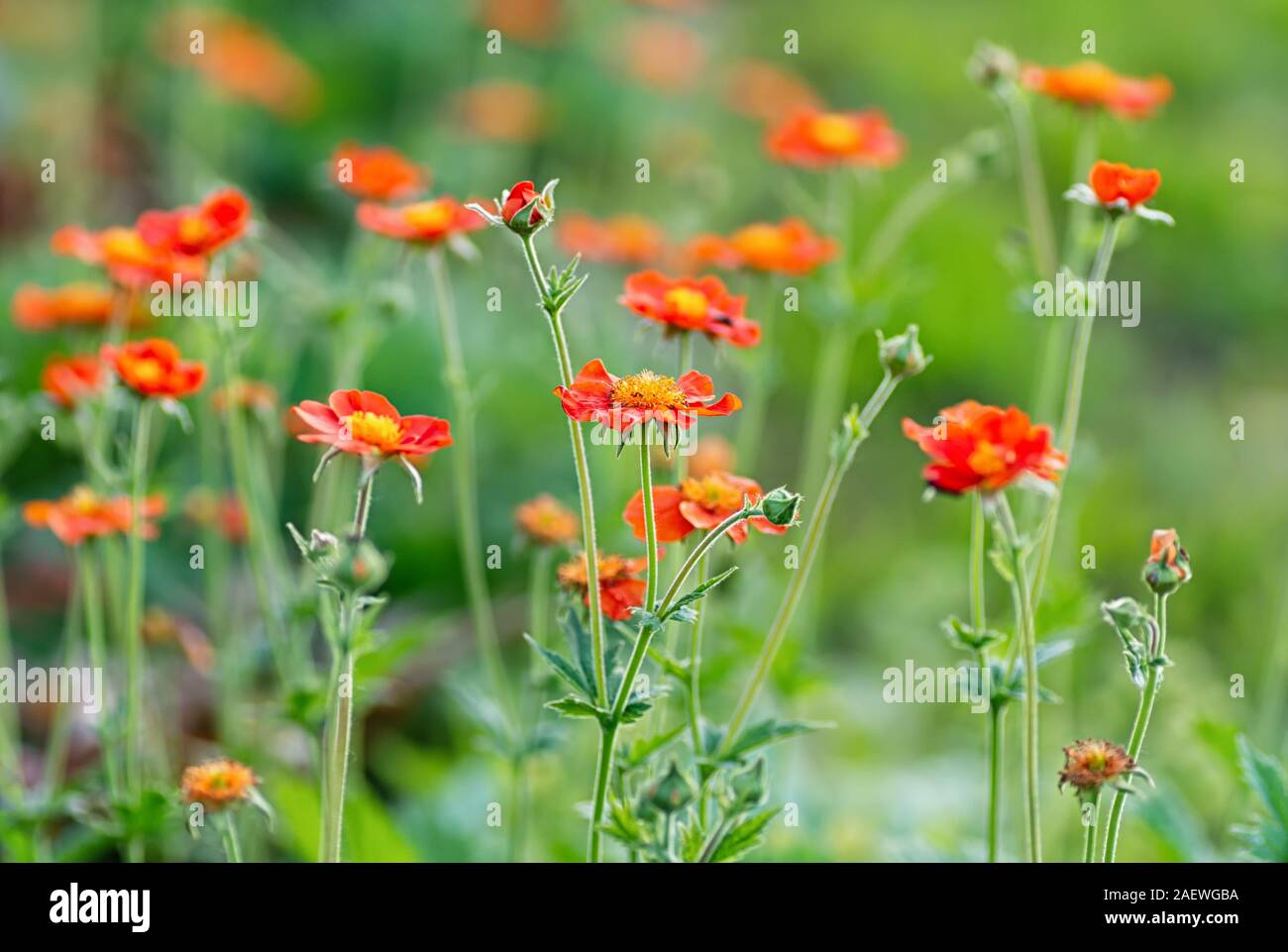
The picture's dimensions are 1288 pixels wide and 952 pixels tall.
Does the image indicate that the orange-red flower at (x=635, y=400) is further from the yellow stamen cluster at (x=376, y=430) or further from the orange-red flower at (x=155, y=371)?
the orange-red flower at (x=155, y=371)

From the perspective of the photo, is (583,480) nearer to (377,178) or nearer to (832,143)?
(377,178)

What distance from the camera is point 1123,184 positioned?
1.41 meters

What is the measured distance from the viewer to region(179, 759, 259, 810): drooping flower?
1.44 m

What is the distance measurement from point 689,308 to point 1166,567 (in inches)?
21.5

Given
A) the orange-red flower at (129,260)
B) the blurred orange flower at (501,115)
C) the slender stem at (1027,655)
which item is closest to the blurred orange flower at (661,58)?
the blurred orange flower at (501,115)

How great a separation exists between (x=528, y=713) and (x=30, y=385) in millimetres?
1745

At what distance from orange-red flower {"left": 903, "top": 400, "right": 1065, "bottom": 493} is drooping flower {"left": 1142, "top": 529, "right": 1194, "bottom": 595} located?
191mm

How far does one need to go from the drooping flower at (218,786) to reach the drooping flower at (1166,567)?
0.94 metres

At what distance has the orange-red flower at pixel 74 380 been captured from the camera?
73.6 inches

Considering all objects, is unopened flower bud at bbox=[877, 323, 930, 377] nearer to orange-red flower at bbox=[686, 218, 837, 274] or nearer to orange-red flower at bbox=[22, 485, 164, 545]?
orange-red flower at bbox=[686, 218, 837, 274]

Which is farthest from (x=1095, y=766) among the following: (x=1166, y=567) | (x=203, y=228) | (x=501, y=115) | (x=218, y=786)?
(x=501, y=115)

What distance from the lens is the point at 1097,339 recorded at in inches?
165

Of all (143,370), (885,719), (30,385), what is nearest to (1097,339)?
(885,719)

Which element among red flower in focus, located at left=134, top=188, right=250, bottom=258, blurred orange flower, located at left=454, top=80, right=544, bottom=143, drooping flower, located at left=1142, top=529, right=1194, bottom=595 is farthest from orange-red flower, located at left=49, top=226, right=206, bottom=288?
blurred orange flower, located at left=454, top=80, right=544, bottom=143
